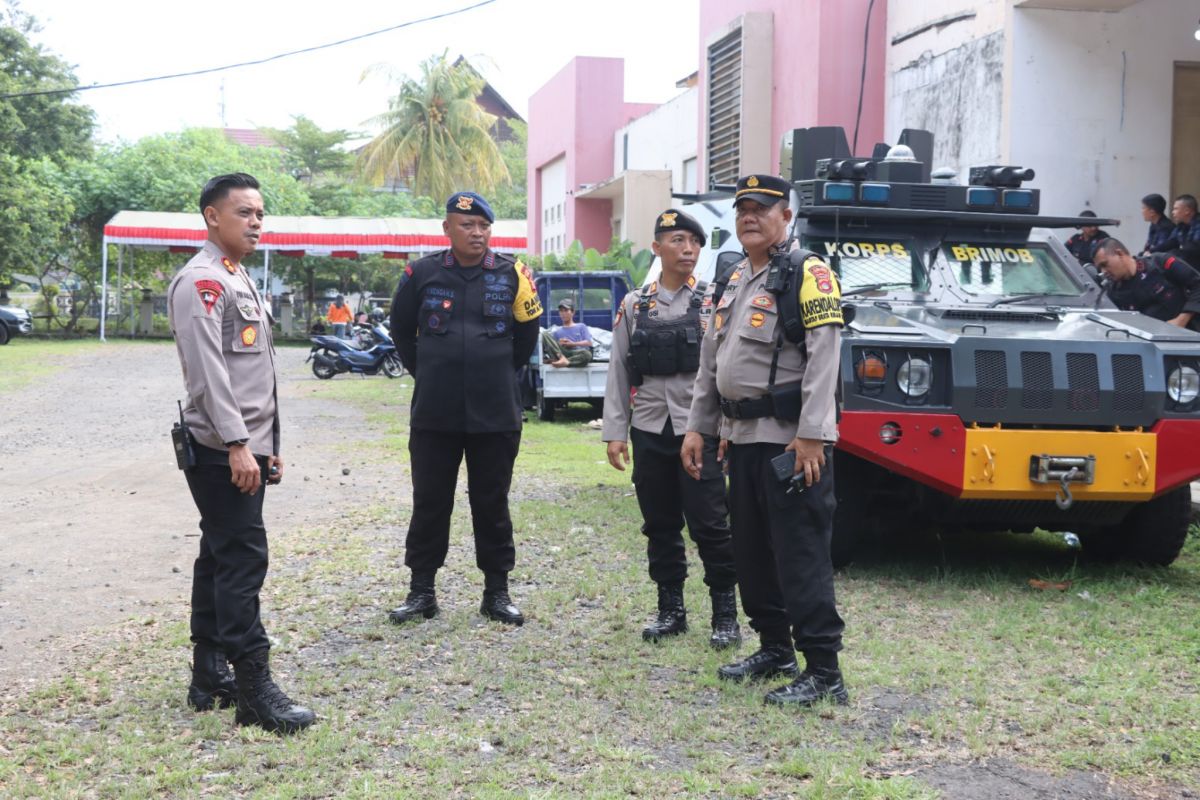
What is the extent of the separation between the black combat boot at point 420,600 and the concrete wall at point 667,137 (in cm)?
1888

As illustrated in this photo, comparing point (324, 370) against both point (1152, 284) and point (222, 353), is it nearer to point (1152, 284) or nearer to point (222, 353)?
point (1152, 284)

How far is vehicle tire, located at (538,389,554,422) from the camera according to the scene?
49.0 ft

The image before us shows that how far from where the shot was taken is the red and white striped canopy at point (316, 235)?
103ft

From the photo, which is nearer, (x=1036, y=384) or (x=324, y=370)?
(x=1036, y=384)

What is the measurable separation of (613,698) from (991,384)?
247 cm

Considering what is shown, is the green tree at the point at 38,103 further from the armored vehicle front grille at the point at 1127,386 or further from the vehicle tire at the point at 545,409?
the armored vehicle front grille at the point at 1127,386

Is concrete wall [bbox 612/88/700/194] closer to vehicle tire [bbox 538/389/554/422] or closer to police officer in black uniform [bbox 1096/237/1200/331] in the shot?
vehicle tire [bbox 538/389/554/422]

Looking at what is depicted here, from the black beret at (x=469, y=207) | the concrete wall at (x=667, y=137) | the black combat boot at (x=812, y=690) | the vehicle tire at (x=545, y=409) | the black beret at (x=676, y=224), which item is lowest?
the black combat boot at (x=812, y=690)

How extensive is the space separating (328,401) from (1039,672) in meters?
14.1

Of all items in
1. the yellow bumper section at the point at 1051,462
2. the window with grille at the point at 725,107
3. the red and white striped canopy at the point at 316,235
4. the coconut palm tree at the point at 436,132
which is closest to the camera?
the yellow bumper section at the point at 1051,462

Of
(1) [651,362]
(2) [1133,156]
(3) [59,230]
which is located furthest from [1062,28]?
(3) [59,230]

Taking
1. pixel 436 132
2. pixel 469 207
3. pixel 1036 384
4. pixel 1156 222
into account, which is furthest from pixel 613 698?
pixel 436 132

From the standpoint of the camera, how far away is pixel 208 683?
446 centimetres

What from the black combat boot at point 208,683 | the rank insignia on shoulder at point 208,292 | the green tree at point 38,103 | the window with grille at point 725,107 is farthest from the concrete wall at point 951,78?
the green tree at point 38,103
